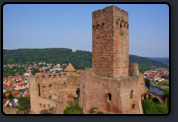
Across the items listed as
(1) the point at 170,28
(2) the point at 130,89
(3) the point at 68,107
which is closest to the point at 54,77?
(3) the point at 68,107

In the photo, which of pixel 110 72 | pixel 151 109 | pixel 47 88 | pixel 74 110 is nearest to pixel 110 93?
pixel 110 72

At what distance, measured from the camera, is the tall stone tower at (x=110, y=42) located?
30.6 ft

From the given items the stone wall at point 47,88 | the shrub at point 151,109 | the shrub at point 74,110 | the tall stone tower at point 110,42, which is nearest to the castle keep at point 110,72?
the tall stone tower at point 110,42

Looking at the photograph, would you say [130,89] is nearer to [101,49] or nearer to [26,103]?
[101,49]

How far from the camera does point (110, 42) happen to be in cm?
941

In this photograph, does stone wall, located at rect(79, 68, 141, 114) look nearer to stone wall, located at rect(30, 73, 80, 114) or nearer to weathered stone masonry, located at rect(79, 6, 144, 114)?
weathered stone masonry, located at rect(79, 6, 144, 114)

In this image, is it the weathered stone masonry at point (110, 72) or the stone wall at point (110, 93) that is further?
the weathered stone masonry at point (110, 72)

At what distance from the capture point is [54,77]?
851 inches

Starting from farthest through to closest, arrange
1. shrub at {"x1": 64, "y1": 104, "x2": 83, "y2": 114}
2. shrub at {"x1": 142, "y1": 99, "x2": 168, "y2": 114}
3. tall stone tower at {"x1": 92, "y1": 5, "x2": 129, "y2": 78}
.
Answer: shrub at {"x1": 142, "y1": 99, "x2": 168, "y2": 114} < shrub at {"x1": 64, "y1": 104, "x2": 83, "y2": 114} < tall stone tower at {"x1": 92, "y1": 5, "x2": 129, "y2": 78}

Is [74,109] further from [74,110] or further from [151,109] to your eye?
[151,109]

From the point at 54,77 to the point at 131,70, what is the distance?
13507 mm

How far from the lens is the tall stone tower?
932 cm

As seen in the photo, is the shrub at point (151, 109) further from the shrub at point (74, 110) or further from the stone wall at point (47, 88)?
the stone wall at point (47, 88)

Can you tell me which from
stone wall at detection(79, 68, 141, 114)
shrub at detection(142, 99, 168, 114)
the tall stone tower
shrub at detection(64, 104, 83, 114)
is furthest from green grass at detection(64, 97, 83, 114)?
shrub at detection(142, 99, 168, 114)
